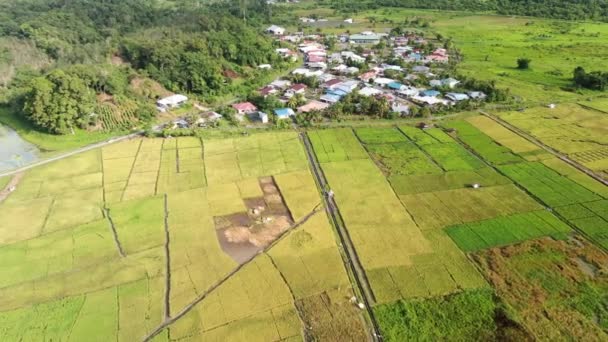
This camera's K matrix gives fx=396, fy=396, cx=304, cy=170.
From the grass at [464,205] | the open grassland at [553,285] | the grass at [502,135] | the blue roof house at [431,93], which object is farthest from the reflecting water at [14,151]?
the grass at [502,135]

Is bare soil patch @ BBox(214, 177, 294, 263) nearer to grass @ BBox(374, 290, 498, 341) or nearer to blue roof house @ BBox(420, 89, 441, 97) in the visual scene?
grass @ BBox(374, 290, 498, 341)

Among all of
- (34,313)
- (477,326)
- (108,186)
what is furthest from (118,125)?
(477,326)

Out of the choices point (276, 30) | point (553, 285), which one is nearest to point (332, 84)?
point (553, 285)

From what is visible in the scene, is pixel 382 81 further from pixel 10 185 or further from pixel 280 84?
pixel 10 185

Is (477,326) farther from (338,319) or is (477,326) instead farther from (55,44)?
(55,44)

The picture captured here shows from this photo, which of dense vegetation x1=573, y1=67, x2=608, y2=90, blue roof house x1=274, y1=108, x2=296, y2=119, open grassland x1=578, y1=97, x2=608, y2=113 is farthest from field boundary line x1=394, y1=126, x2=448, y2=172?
dense vegetation x1=573, y1=67, x2=608, y2=90
